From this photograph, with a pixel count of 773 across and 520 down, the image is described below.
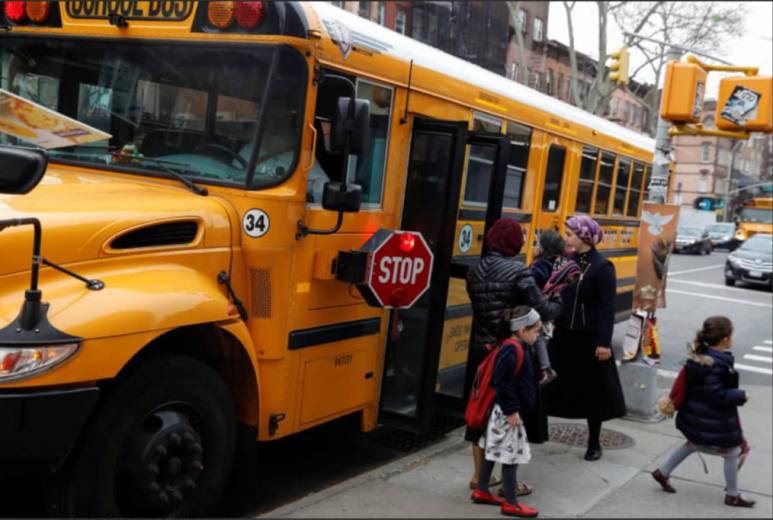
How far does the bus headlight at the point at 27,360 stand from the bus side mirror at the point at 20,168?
60cm

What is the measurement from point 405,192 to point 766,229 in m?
34.7

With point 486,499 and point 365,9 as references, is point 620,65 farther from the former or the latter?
point 365,9

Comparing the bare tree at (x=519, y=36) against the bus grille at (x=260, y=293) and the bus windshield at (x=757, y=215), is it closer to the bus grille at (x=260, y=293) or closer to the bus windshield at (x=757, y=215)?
the bus windshield at (x=757, y=215)

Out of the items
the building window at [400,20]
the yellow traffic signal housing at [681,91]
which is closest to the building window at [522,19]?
the building window at [400,20]

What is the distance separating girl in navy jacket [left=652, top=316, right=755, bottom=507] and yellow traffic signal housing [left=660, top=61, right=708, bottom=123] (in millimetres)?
2896

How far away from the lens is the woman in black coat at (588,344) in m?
5.62

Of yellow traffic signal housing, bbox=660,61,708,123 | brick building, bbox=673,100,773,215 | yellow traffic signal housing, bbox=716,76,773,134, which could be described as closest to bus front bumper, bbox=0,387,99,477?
yellow traffic signal housing, bbox=660,61,708,123

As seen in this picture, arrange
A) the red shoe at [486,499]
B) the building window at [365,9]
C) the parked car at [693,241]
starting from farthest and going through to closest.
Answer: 1. the parked car at [693,241]
2. the building window at [365,9]
3. the red shoe at [486,499]

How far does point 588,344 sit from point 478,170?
153 centimetres

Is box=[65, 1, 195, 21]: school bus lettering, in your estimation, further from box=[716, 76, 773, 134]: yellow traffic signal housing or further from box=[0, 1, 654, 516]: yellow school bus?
box=[716, 76, 773, 134]: yellow traffic signal housing

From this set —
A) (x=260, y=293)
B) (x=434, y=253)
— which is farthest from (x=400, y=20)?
(x=260, y=293)

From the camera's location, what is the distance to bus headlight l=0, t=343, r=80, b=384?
124 inches

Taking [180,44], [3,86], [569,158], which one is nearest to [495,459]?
[180,44]

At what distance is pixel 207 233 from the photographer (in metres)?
4.02
